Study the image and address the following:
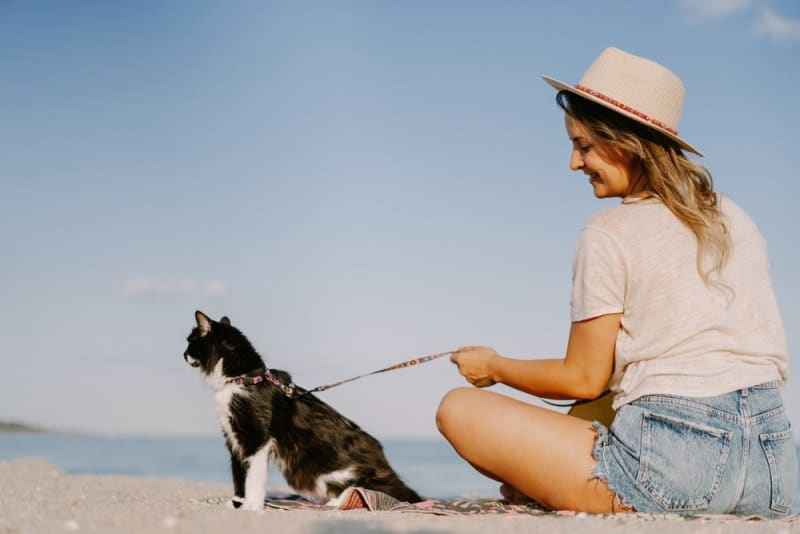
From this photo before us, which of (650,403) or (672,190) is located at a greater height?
(672,190)

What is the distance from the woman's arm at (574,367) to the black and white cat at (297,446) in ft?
3.51

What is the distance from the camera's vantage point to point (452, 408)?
10.9 ft

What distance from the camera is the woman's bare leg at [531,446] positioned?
3.08 meters

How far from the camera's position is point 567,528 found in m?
2.72

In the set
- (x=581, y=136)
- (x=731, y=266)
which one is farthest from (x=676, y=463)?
(x=581, y=136)

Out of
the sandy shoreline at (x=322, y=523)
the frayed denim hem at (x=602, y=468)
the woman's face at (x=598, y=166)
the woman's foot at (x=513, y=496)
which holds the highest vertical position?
the woman's face at (x=598, y=166)

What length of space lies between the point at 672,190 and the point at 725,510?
122cm

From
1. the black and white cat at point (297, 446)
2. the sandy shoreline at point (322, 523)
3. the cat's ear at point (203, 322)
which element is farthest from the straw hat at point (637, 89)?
the cat's ear at point (203, 322)

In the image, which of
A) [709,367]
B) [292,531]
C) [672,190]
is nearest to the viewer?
[292,531]

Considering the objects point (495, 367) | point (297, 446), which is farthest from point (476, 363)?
point (297, 446)

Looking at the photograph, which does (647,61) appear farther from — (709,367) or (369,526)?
(369,526)

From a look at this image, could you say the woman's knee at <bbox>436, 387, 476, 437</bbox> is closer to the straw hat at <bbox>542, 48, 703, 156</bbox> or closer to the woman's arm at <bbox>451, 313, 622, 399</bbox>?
the woman's arm at <bbox>451, 313, 622, 399</bbox>

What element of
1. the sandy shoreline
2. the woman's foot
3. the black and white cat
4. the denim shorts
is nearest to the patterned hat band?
the denim shorts

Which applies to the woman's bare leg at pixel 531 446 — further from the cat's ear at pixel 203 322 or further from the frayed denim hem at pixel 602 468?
the cat's ear at pixel 203 322
